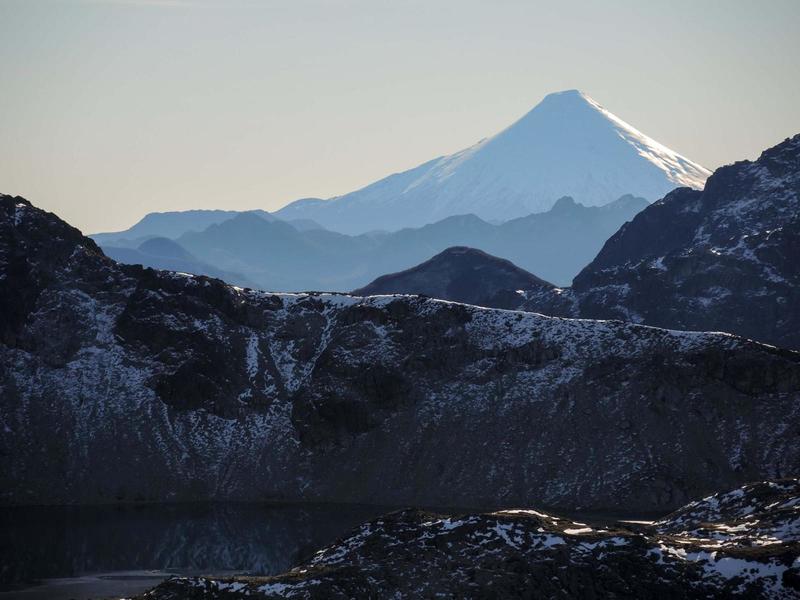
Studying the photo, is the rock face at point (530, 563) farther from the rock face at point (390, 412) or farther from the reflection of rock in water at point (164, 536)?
the rock face at point (390, 412)

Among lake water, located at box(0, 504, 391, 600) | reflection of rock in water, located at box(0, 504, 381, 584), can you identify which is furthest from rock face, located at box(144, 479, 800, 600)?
reflection of rock in water, located at box(0, 504, 381, 584)

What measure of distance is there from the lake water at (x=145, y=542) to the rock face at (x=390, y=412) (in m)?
7.68

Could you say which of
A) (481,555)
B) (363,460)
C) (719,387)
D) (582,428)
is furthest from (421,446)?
(481,555)

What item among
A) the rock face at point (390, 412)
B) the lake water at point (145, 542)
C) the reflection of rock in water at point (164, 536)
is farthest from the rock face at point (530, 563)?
the rock face at point (390, 412)

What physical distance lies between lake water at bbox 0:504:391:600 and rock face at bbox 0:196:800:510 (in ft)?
25.2

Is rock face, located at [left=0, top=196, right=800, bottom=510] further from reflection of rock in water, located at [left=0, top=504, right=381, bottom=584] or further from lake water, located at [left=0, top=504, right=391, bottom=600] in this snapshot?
reflection of rock in water, located at [left=0, top=504, right=381, bottom=584]

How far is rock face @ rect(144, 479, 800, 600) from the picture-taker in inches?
3679

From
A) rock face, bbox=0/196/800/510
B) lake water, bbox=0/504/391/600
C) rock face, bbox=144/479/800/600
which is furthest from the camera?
rock face, bbox=0/196/800/510

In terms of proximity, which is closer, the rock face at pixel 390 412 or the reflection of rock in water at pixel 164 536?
the reflection of rock in water at pixel 164 536

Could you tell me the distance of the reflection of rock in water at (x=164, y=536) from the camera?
134 m

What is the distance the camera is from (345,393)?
191m

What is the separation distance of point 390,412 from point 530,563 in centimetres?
9143

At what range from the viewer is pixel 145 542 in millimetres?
146250

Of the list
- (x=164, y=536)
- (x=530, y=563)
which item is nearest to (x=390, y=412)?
(x=164, y=536)
